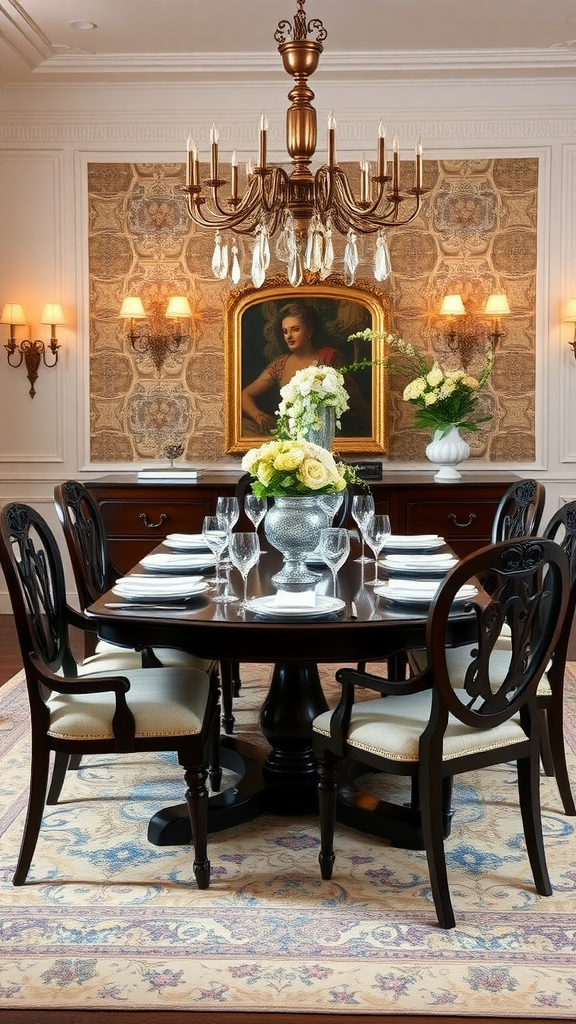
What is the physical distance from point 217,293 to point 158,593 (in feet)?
11.7

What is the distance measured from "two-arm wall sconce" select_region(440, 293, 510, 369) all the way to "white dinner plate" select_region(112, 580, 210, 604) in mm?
3466

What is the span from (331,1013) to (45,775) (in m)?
1.05

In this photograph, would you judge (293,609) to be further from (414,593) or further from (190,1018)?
(190,1018)

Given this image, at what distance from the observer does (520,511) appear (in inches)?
158

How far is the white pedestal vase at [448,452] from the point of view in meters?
5.76

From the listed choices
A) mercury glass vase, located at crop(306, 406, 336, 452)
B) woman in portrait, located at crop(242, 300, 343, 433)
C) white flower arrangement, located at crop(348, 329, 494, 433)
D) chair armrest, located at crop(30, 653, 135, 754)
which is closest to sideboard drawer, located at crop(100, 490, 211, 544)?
woman in portrait, located at crop(242, 300, 343, 433)

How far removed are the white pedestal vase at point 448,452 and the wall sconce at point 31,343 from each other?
2.27 metres

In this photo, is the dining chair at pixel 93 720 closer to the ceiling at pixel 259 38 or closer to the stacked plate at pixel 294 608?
the stacked plate at pixel 294 608

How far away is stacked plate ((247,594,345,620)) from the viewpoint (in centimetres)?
275

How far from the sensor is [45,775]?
2.86 meters

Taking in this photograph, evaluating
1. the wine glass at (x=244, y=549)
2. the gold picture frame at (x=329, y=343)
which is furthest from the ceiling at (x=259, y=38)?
the wine glass at (x=244, y=549)

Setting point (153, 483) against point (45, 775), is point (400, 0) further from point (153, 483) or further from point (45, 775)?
point (45, 775)

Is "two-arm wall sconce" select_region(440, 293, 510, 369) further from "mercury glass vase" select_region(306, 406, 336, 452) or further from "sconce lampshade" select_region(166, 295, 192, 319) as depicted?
"mercury glass vase" select_region(306, 406, 336, 452)

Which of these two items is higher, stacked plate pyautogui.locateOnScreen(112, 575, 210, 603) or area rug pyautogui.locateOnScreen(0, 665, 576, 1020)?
stacked plate pyautogui.locateOnScreen(112, 575, 210, 603)
